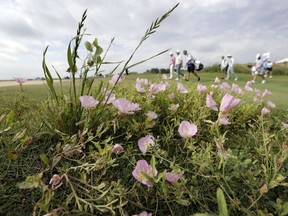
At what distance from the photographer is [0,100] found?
2.04 m

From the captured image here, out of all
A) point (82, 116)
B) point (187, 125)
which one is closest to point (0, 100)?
point (82, 116)

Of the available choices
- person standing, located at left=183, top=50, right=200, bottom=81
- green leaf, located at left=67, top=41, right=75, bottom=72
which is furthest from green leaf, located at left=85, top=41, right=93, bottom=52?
person standing, located at left=183, top=50, right=200, bottom=81

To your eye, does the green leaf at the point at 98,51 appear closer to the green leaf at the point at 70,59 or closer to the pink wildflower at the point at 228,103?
the green leaf at the point at 70,59

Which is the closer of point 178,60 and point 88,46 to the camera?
point 88,46

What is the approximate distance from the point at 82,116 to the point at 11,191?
0.49m

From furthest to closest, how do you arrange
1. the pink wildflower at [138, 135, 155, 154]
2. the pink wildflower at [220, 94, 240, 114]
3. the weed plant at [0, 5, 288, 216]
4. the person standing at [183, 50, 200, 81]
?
the person standing at [183, 50, 200, 81]
the pink wildflower at [138, 135, 155, 154]
the pink wildflower at [220, 94, 240, 114]
the weed plant at [0, 5, 288, 216]

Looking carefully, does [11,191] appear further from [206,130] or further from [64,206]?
[206,130]

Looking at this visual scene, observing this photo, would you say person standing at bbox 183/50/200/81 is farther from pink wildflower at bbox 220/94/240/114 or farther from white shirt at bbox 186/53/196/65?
pink wildflower at bbox 220/94/240/114

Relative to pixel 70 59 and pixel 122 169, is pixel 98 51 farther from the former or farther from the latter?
pixel 122 169

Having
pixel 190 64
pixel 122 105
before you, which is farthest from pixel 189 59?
pixel 122 105

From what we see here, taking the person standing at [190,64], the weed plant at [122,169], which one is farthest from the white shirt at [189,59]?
the weed plant at [122,169]

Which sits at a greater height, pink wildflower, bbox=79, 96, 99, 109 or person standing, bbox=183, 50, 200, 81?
pink wildflower, bbox=79, 96, 99, 109

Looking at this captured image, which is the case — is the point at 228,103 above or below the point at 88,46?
below

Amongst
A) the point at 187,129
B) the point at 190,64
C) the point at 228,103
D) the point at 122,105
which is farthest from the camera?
the point at 190,64
